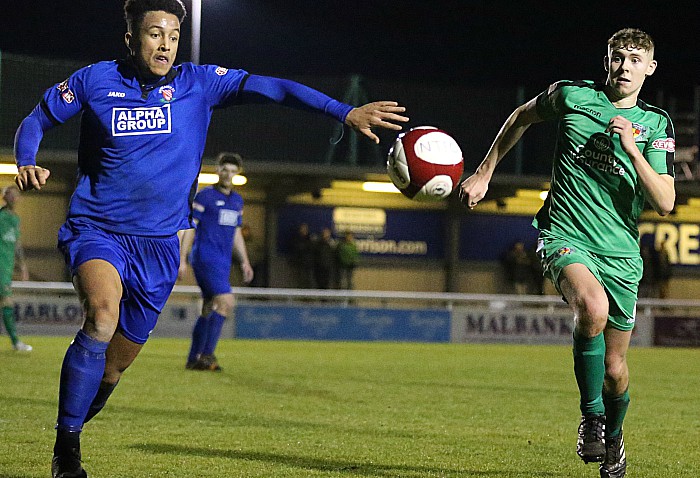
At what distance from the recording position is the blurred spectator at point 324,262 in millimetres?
26406

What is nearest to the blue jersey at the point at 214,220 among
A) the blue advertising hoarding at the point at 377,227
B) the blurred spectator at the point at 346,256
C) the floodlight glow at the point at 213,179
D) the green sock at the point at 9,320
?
the green sock at the point at 9,320

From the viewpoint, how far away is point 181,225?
5934 millimetres

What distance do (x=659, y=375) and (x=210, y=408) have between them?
7564mm

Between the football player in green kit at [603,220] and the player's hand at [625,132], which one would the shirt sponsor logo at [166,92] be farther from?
the player's hand at [625,132]

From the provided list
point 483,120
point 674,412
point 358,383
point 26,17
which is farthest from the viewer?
point 26,17

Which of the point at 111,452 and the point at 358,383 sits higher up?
the point at 111,452

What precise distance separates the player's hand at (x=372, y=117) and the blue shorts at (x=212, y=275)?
7.56 meters

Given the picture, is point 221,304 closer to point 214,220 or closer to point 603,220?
point 214,220

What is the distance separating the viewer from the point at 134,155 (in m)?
5.65

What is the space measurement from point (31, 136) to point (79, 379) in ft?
3.96

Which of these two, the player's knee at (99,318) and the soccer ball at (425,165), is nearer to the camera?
the player's knee at (99,318)

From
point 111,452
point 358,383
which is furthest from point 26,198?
point 111,452

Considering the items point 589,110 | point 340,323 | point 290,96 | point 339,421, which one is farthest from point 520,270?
point 290,96

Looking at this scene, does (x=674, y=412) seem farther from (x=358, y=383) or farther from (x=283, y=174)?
(x=283, y=174)
